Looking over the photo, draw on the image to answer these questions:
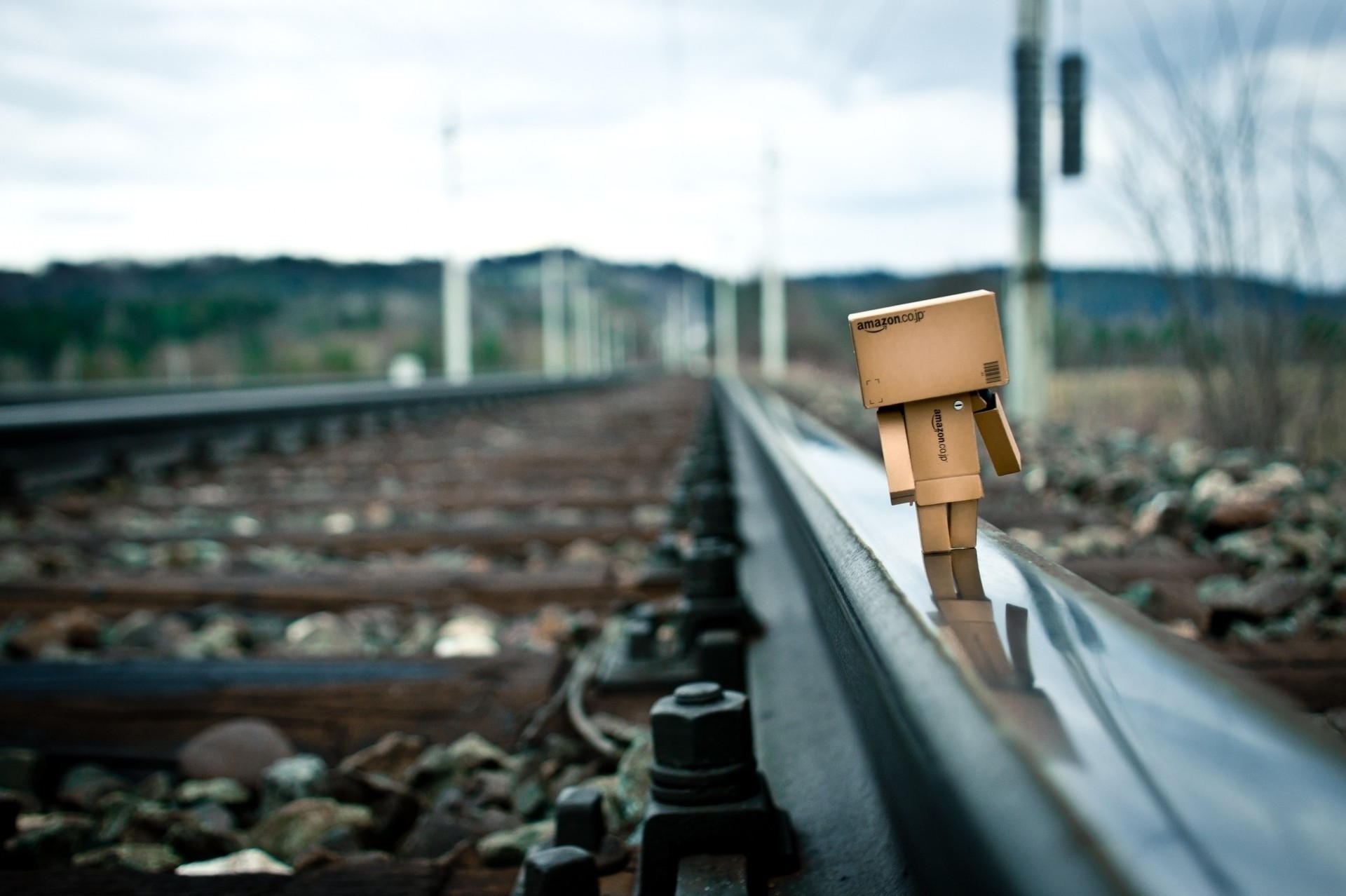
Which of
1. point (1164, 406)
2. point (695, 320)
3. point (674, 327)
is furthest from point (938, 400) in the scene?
point (674, 327)

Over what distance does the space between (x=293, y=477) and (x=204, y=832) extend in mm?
4761

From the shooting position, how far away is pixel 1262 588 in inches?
91.1

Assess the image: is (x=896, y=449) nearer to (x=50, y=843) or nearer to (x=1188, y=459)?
(x=50, y=843)

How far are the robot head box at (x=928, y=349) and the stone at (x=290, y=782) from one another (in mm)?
1266

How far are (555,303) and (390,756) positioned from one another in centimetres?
3863

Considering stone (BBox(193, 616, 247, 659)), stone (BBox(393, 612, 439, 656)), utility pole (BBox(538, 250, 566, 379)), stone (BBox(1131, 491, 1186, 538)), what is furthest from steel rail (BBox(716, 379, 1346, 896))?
utility pole (BBox(538, 250, 566, 379))

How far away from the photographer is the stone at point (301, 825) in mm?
1511

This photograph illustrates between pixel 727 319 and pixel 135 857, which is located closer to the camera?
pixel 135 857

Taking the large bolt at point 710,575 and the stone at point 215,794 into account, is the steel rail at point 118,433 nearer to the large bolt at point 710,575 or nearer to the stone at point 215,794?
the stone at point 215,794

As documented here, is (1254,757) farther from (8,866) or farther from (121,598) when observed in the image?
(121,598)

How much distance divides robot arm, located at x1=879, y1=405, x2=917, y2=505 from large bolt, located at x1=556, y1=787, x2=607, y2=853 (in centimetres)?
56

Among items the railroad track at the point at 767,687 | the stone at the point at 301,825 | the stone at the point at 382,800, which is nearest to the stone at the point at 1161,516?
the railroad track at the point at 767,687

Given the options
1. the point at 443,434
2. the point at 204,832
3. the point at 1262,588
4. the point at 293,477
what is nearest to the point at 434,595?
the point at 204,832

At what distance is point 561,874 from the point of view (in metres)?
0.96
